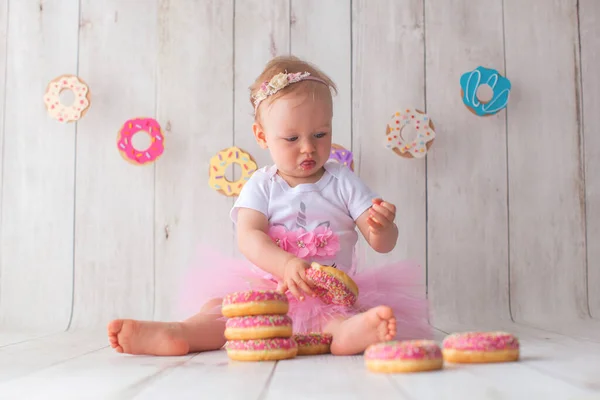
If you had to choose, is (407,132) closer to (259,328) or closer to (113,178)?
(113,178)

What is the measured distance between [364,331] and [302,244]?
408mm

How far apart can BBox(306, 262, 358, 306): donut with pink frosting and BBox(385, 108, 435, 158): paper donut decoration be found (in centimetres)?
79

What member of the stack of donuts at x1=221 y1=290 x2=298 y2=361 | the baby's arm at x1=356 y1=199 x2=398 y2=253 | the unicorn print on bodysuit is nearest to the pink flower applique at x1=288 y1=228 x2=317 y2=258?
the unicorn print on bodysuit

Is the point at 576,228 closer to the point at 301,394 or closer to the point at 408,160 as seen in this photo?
the point at 408,160

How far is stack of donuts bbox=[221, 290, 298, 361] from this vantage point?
1209 millimetres

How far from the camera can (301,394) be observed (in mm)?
917

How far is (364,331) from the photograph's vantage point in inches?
48.8

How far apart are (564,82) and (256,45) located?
950 millimetres

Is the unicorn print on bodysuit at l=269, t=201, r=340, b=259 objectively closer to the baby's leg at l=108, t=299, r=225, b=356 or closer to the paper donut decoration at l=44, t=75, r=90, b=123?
the baby's leg at l=108, t=299, r=225, b=356

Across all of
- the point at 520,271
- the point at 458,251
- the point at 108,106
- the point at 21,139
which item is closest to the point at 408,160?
the point at 458,251

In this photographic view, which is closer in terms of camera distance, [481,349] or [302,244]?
[481,349]

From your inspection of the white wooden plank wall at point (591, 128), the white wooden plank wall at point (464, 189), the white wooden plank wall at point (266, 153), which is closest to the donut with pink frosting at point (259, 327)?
the white wooden plank wall at point (266, 153)

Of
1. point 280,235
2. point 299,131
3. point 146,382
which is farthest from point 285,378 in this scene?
point 299,131

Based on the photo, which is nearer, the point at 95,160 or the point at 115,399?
the point at 115,399
